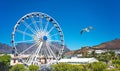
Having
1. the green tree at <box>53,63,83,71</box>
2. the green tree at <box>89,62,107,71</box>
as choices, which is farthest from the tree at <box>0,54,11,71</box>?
the green tree at <box>89,62,107,71</box>

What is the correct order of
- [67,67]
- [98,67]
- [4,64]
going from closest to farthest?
[98,67]
[67,67]
[4,64]

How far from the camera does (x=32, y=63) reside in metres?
70.2

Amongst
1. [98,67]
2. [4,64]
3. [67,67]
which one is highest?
[4,64]

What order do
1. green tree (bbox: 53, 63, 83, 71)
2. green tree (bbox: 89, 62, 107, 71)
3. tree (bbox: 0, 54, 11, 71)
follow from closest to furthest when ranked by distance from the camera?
green tree (bbox: 89, 62, 107, 71) < green tree (bbox: 53, 63, 83, 71) < tree (bbox: 0, 54, 11, 71)

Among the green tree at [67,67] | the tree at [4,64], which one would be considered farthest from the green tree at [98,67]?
the tree at [4,64]

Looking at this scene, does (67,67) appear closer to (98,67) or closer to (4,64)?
(98,67)

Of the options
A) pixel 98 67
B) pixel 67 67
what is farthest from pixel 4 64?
pixel 98 67

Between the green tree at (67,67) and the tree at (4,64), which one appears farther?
the tree at (4,64)

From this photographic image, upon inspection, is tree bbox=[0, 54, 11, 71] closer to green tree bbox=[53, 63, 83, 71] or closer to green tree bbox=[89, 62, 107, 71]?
green tree bbox=[53, 63, 83, 71]

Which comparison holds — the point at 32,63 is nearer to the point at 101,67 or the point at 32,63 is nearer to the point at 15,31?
the point at 15,31

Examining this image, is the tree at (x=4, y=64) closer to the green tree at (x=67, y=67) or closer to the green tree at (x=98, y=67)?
the green tree at (x=67, y=67)

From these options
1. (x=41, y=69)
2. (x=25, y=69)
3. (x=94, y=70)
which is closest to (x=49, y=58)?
(x=41, y=69)

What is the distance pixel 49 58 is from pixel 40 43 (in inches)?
271

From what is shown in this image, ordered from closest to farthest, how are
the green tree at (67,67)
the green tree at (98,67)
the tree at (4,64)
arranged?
1. the green tree at (98,67)
2. the green tree at (67,67)
3. the tree at (4,64)
